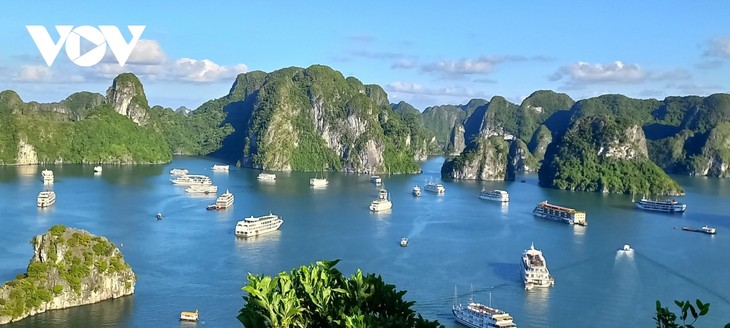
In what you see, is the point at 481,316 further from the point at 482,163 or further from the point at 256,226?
the point at 482,163

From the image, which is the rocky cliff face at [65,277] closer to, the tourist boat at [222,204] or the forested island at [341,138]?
the tourist boat at [222,204]

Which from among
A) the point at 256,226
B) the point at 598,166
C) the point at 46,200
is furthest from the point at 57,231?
the point at 598,166

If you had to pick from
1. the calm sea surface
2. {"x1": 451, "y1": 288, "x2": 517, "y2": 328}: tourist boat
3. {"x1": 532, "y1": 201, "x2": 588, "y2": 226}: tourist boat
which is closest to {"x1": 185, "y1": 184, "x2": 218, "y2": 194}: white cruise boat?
the calm sea surface

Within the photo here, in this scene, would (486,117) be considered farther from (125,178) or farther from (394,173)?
(125,178)

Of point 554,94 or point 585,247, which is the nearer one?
point 585,247

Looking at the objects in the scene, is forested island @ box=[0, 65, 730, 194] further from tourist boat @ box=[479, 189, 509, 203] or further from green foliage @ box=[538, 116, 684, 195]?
tourist boat @ box=[479, 189, 509, 203]

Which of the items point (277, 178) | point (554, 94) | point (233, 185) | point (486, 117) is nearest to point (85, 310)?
point (233, 185)
